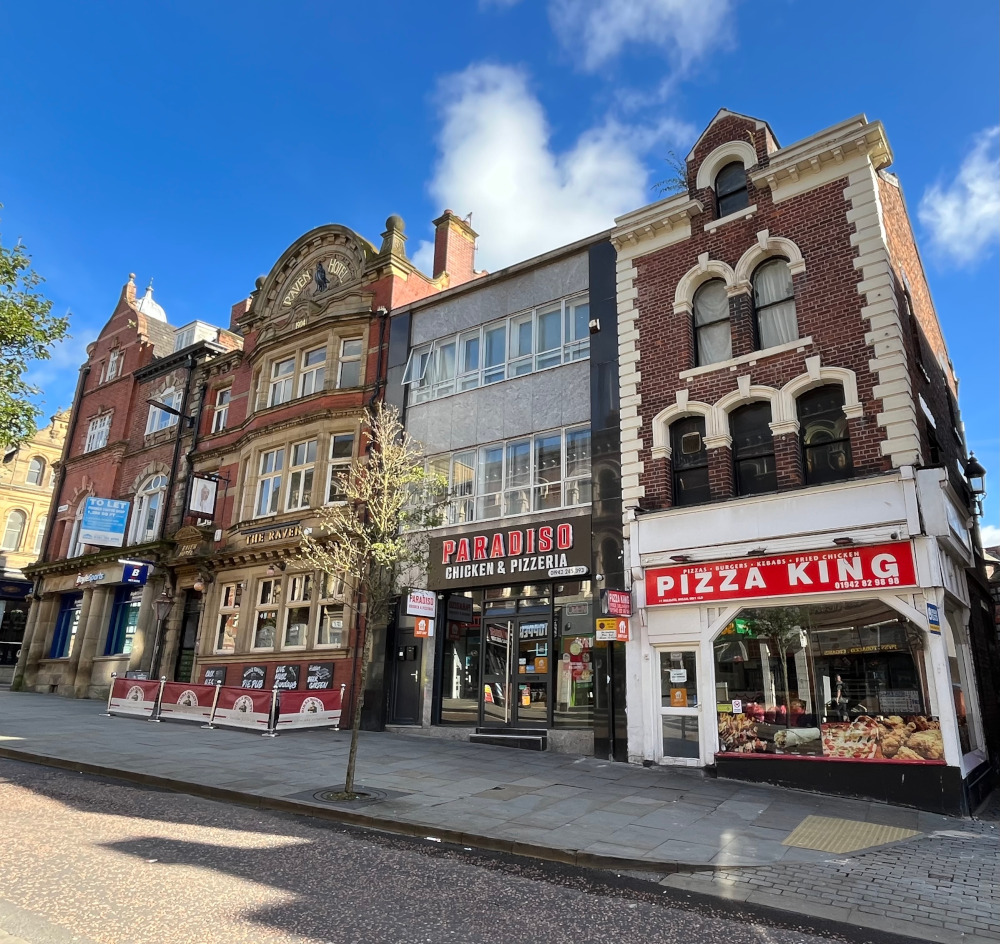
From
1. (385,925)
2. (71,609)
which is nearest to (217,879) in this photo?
(385,925)

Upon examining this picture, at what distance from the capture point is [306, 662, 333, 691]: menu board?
60.1ft

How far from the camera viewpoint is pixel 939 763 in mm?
9969

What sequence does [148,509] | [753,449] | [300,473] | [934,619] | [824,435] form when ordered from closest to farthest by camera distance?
[934,619] → [824,435] → [753,449] → [300,473] → [148,509]

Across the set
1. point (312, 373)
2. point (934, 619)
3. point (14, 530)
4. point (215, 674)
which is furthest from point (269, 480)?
point (14, 530)

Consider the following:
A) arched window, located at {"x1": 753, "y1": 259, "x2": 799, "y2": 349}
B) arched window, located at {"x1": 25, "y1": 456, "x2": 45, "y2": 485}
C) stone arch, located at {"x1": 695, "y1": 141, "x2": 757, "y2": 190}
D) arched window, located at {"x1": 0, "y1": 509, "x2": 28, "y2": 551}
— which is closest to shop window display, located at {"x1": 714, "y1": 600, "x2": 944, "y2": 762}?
arched window, located at {"x1": 753, "y1": 259, "x2": 799, "y2": 349}

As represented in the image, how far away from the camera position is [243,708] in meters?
16.0

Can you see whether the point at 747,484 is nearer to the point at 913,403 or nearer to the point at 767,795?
the point at 913,403

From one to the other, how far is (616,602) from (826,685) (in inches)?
144

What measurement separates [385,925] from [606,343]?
1278cm

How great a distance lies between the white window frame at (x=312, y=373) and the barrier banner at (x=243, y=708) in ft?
30.0

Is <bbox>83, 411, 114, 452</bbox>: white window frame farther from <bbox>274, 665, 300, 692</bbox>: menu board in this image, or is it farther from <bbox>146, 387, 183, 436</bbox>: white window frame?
<bbox>274, 665, 300, 692</bbox>: menu board

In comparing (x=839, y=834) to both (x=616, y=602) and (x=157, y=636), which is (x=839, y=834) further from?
(x=157, y=636)

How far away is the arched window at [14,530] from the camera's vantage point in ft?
133

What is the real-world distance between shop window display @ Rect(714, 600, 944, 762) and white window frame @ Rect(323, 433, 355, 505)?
1154cm
